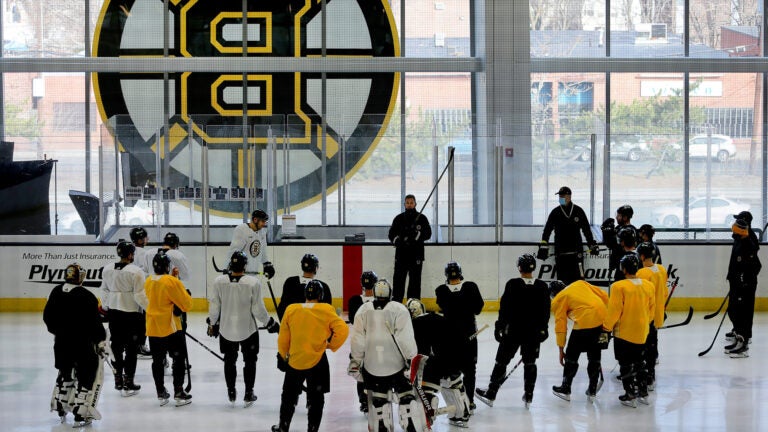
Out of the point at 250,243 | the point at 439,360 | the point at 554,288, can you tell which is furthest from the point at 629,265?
the point at 250,243

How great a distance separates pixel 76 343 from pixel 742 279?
20.6ft

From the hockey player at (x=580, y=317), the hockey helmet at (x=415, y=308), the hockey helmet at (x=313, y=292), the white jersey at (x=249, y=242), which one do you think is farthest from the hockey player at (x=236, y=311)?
the white jersey at (x=249, y=242)

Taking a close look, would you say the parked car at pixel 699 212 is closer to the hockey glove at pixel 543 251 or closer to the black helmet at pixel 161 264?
the hockey glove at pixel 543 251

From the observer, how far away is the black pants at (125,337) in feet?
28.2

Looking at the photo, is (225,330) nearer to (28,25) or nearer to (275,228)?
(275,228)

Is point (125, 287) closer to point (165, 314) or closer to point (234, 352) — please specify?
point (165, 314)

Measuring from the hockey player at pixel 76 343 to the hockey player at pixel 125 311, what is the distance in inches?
38.7

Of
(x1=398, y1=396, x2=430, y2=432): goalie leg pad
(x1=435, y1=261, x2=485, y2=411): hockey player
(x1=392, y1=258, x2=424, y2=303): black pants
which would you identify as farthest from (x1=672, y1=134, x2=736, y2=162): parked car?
(x1=398, y1=396, x2=430, y2=432): goalie leg pad

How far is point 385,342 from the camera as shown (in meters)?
6.43

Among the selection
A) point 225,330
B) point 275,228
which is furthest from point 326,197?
point 225,330

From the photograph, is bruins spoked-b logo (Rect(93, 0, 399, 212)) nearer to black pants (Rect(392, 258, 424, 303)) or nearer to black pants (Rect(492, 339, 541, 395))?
black pants (Rect(392, 258, 424, 303))

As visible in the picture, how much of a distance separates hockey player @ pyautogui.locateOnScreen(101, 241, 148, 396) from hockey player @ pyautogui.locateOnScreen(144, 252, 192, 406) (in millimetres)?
499

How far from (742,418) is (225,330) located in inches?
156

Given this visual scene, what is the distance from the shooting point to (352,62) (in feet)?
56.3
